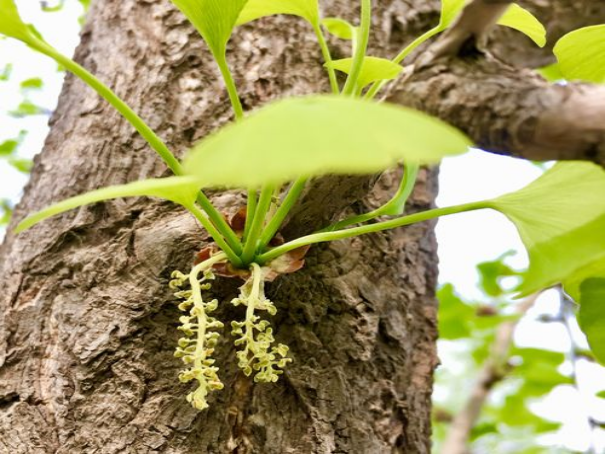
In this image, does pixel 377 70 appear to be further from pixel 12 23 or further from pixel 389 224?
pixel 12 23

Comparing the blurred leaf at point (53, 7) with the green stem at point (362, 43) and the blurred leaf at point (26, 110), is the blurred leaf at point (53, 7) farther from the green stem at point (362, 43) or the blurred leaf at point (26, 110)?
the green stem at point (362, 43)

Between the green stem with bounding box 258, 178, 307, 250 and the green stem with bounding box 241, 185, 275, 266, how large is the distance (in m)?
0.01

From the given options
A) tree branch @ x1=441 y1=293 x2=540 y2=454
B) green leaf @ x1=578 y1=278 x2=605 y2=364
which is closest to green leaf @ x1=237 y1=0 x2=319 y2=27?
green leaf @ x1=578 y1=278 x2=605 y2=364

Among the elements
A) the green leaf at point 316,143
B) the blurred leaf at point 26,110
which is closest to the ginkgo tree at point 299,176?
the green leaf at point 316,143

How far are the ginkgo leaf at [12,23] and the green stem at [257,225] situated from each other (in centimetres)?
25

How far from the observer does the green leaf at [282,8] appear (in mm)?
690

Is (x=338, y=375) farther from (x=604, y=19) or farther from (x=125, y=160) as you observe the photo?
(x=604, y=19)

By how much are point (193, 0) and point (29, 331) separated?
15.8 inches

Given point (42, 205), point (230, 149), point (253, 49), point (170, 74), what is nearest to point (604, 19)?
point (253, 49)

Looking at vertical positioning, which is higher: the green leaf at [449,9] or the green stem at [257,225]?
the green leaf at [449,9]

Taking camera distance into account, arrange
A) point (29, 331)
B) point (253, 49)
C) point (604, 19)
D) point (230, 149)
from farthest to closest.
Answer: point (604, 19), point (253, 49), point (29, 331), point (230, 149)

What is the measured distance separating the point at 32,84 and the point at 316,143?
1.74 meters

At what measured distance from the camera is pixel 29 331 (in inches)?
28.6

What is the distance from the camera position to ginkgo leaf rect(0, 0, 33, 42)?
1.86ft
